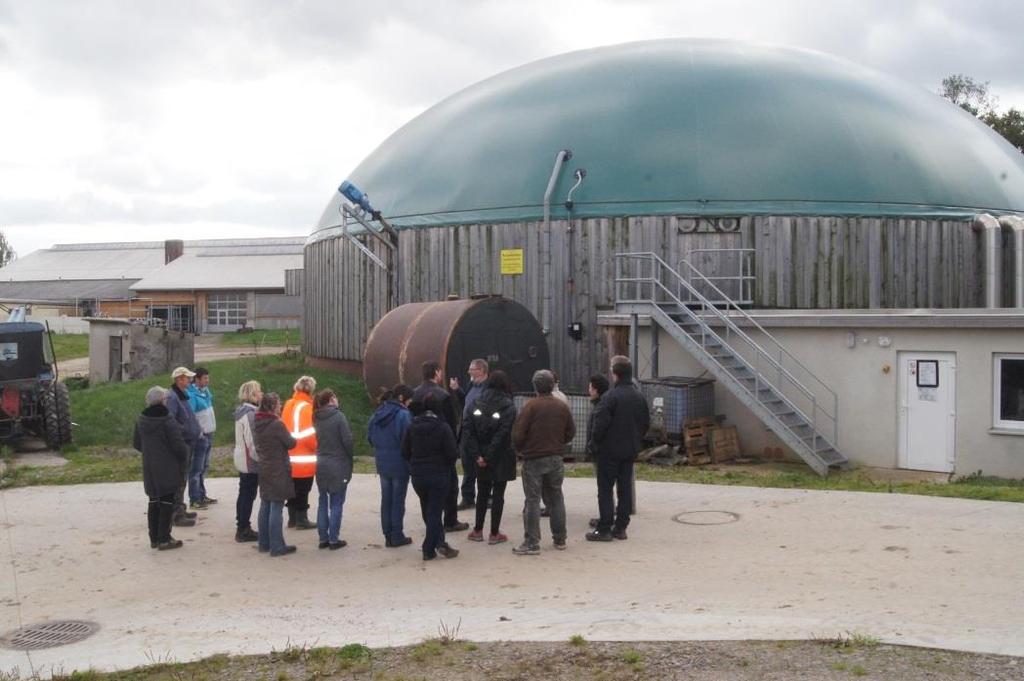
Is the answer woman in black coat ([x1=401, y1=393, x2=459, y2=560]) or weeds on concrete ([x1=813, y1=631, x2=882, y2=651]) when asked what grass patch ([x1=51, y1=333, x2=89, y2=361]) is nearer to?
woman in black coat ([x1=401, y1=393, x2=459, y2=560])

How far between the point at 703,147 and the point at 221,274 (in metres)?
47.9

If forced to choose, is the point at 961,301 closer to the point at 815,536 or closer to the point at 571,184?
the point at 571,184

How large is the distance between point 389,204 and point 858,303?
11.1m

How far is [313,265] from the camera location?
28.2 m

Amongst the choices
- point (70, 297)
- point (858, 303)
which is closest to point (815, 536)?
point (858, 303)

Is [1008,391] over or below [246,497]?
over

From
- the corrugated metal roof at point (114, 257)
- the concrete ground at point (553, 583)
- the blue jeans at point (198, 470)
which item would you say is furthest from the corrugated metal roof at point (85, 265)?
the concrete ground at point (553, 583)

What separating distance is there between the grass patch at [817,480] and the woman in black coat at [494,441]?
199 inches

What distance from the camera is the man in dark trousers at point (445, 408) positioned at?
1037 cm

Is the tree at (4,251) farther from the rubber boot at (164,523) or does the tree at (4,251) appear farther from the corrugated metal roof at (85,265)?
the rubber boot at (164,523)

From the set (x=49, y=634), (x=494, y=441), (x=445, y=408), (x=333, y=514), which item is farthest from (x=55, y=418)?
(x=49, y=634)

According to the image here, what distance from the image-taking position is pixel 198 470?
12.7 meters

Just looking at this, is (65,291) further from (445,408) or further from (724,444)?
(445,408)

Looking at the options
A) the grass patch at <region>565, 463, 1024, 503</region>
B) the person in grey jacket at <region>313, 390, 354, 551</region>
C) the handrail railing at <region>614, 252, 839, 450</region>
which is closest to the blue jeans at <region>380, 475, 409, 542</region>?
the person in grey jacket at <region>313, 390, 354, 551</region>
